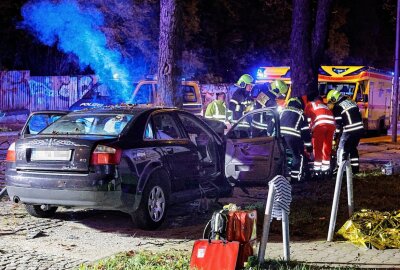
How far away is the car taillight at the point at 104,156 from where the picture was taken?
7.07m

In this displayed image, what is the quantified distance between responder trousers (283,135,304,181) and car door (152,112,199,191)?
3.49m

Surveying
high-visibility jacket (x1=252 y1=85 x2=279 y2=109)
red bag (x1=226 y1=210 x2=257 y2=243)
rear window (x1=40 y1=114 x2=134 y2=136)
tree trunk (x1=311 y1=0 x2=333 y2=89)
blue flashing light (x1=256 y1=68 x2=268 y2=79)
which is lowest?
red bag (x1=226 y1=210 x2=257 y2=243)

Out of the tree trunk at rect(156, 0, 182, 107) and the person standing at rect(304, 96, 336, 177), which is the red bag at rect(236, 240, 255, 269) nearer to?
the person standing at rect(304, 96, 336, 177)

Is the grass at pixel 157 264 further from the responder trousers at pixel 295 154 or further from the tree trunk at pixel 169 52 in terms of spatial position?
the tree trunk at pixel 169 52

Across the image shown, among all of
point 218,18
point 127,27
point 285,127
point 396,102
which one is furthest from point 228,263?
point 218,18

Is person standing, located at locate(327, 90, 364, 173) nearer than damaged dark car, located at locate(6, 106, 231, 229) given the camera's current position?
No

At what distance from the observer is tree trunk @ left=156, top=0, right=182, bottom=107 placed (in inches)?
490

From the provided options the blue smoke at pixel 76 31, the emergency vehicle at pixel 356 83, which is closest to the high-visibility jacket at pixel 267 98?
the emergency vehicle at pixel 356 83

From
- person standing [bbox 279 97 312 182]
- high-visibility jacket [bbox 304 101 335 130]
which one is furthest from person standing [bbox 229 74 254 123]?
person standing [bbox 279 97 312 182]

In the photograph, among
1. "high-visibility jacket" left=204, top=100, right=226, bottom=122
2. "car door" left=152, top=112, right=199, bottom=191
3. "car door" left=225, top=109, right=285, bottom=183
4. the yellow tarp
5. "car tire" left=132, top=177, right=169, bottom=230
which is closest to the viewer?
the yellow tarp

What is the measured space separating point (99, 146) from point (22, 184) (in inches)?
42.1

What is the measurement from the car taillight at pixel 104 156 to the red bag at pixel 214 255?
2.08 meters

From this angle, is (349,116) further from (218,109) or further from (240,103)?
(240,103)

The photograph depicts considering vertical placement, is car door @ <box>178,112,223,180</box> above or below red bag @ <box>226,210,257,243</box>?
above
